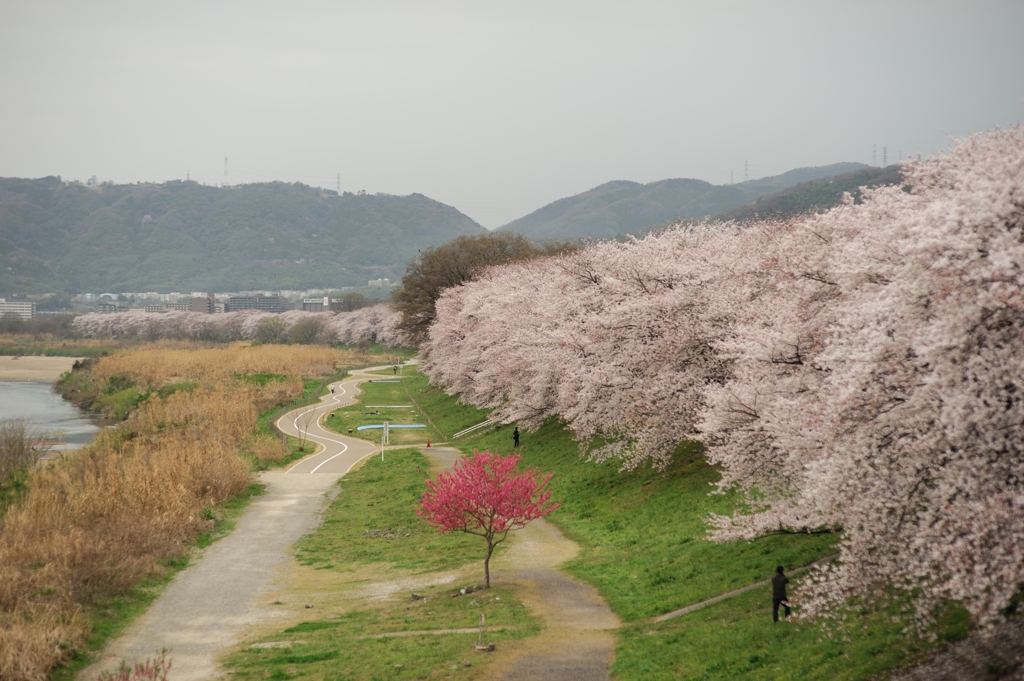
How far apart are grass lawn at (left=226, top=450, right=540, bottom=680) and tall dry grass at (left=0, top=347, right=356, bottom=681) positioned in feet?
13.4

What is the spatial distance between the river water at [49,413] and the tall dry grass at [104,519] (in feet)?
18.4

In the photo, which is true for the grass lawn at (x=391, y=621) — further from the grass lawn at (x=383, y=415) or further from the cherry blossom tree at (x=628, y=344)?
the grass lawn at (x=383, y=415)

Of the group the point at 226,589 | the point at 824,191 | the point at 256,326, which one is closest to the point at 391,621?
the point at 226,589

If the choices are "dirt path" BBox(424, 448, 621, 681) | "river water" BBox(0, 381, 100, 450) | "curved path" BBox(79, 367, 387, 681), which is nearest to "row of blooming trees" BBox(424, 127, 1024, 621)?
"dirt path" BBox(424, 448, 621, 681)

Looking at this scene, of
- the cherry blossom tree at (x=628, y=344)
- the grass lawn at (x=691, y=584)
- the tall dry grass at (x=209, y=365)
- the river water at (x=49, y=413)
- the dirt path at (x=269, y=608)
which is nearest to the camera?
the grass lawn at (x=691, y=584)

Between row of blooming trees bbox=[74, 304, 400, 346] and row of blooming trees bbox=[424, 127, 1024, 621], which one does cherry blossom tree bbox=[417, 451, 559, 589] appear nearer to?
row of blooming trees bbox=[424, 127, 1024, 621]

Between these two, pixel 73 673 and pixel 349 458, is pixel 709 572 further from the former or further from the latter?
pixel 349 458

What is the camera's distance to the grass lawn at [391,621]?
15672 mm

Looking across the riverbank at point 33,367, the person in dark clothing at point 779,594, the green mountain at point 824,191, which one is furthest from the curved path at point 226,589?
the green mountain at point 824,191

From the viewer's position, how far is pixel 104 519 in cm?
2472

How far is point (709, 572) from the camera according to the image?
18.1 metres

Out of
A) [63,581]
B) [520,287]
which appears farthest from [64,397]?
[63,581]

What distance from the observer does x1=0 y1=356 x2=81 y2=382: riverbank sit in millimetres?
95912

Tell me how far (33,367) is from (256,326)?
50.4 metres
